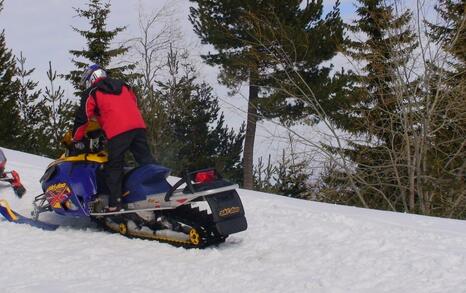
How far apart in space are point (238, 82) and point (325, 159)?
5.05 m

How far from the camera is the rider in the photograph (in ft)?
16.7

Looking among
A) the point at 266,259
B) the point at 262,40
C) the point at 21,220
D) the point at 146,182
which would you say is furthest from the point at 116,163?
the point at 262,40

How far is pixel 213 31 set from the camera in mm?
19141

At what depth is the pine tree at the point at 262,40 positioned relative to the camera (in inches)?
696

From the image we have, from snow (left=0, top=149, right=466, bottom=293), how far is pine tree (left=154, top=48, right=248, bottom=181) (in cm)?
1904

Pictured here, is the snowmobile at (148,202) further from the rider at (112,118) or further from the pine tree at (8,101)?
the pine tree at (8,101)

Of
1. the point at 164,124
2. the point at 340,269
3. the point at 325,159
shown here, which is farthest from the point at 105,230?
the point at 164,124

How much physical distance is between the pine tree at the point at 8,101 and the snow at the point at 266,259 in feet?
62.5

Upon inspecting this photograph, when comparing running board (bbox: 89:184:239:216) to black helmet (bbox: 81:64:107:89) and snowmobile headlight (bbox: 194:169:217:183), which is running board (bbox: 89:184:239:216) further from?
black helmet (bbox: 81:64:107:89)

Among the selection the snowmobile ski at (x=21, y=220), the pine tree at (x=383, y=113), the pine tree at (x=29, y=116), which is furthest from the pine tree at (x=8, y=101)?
the snowmobile ski at (x=21, y=220)

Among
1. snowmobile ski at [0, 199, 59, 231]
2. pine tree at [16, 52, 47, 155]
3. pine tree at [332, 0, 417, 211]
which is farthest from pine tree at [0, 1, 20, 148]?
snowmobile ski at [0, 199, 59, 231]

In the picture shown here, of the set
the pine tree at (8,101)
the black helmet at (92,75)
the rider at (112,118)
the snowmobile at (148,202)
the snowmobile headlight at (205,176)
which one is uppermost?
the pine tree at (8,101)

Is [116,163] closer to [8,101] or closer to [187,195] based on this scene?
[187,195]

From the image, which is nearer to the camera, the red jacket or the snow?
the snow
